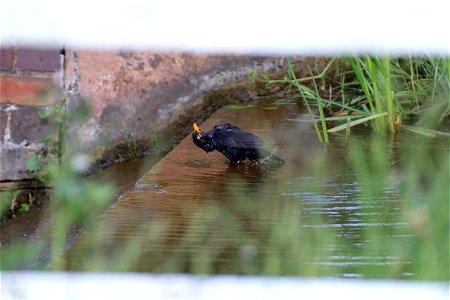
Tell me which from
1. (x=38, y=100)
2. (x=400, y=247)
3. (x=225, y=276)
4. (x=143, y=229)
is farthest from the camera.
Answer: (x=38, y=100)

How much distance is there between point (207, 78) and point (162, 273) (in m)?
2.16

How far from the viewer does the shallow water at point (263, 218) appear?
1.45 metres

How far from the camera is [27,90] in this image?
11.0 feet

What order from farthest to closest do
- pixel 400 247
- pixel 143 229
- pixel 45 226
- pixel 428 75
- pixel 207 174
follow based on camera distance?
pixel 45 226 → pixel 428 75 → pixel 207 174 → pixel 143 229 → pixel 400 247

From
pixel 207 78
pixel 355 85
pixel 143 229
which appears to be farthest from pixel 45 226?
pixel 143 229

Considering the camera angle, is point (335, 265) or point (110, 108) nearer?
point (335, 265)

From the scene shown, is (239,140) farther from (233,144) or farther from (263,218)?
(263,218)

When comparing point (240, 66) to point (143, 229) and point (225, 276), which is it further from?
point (225, 276)

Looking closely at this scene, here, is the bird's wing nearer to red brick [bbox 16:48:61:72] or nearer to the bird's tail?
the bird's tail

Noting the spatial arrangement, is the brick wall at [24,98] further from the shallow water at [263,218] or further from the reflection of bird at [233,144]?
the reflection of bird at [233,144]

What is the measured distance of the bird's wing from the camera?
2.39 metres

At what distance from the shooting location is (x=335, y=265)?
4.70ft

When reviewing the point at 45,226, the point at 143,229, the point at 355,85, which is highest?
the point at 355,85

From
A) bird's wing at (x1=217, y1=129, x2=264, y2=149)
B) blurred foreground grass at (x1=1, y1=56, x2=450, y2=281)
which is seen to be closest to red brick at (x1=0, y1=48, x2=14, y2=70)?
bird's wing at (x1=217, y1=129, x2=264, y2=149)
